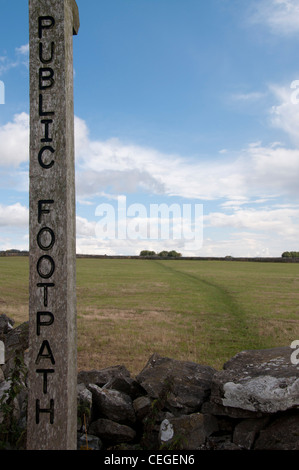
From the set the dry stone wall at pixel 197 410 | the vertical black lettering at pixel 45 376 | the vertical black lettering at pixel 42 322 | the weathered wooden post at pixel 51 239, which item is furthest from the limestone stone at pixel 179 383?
the vertical black lettering at pixel 42 322

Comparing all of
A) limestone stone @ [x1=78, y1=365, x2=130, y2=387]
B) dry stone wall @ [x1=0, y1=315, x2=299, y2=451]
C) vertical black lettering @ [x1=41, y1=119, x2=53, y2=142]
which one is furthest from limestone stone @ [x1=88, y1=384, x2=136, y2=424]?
vertical black lettering @ [x1=41, y1=119, x2=53, y2=142]

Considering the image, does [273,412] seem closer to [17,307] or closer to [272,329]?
[272,329]

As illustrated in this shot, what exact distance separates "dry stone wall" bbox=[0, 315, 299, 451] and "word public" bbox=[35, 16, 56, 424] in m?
1.22

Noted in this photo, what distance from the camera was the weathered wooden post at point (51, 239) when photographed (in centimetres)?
494

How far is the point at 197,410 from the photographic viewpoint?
608 centimetres

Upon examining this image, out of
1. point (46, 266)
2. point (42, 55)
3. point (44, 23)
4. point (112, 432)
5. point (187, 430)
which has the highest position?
point (44, 23)

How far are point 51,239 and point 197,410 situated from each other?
3.68 m

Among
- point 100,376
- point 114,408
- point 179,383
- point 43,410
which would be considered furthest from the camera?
point 100,376

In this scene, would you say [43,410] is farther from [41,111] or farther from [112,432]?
[41,111]

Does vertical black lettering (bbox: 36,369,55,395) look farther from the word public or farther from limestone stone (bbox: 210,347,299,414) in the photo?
limestone stone (bbox: 210,347,299,414)

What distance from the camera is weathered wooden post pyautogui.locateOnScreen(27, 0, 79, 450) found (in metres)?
4.94

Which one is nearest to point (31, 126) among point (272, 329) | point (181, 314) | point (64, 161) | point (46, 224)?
point (64, 161)

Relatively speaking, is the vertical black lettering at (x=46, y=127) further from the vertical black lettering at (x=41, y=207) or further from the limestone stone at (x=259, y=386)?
the limestone stone at (x=259, y=386)

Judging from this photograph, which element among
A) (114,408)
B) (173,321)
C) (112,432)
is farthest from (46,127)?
(173,321)
